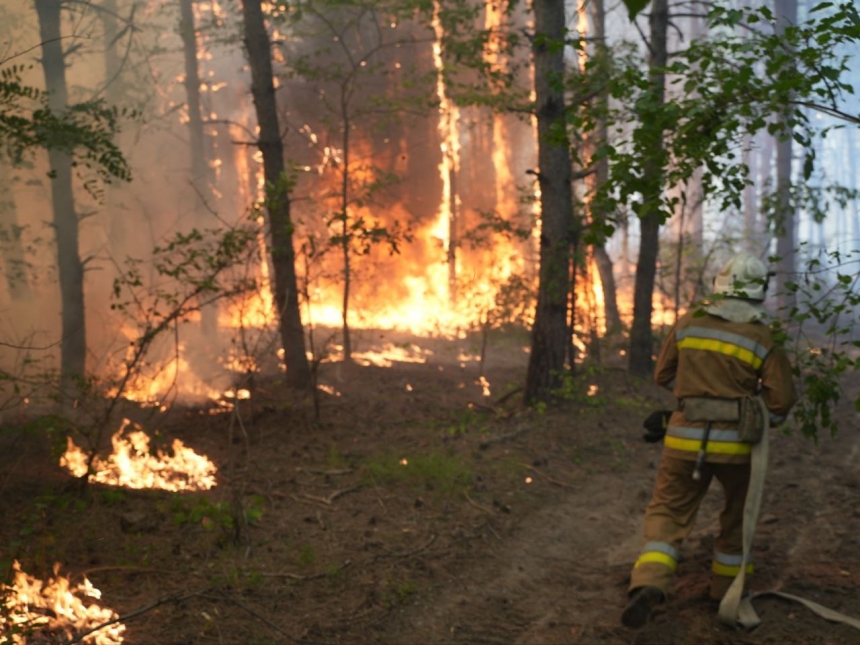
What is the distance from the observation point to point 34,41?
32.7 ft

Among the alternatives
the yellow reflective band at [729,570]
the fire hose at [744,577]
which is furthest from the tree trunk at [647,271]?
the yellow reflective band at [729,570]

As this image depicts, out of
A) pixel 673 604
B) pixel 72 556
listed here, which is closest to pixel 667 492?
pixel 673 604

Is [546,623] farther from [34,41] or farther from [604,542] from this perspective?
[34,41]

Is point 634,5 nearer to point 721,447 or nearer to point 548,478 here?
point 721,447

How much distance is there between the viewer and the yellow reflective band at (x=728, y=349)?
5387 millimetres

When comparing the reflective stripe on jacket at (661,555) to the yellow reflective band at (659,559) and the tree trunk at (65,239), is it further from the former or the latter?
the tree trunk at (65,239)

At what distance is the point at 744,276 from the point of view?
5.44 metres

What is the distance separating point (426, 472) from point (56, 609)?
13.6ft

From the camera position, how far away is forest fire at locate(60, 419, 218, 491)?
24.4ft

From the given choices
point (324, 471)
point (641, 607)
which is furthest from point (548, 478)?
point (641, 607)

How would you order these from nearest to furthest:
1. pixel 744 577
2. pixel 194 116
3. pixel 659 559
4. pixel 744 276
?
pixel 744 577
pixel 659 559
pixel 744 276
pixel 194 116

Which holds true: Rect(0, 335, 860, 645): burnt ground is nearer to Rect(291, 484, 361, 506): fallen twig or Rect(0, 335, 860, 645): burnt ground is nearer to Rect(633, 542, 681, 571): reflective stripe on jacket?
Rect(291, 484, 361, 506): fallen twig

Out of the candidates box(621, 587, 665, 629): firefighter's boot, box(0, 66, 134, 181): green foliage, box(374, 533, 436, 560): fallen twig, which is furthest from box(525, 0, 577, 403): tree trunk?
box(621, 587, 665, 629): firefighter's boot

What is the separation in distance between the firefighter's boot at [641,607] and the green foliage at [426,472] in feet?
9.52
